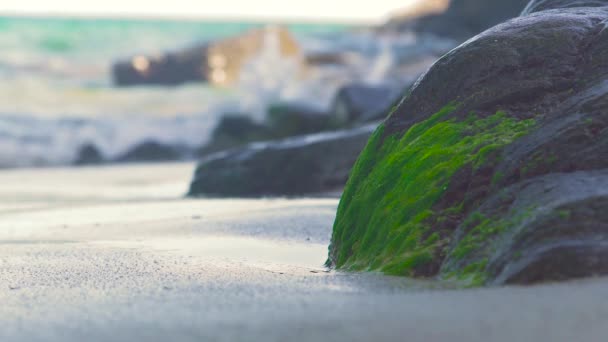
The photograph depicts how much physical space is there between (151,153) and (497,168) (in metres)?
11.2

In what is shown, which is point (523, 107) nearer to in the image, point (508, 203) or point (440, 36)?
point (508, 203)

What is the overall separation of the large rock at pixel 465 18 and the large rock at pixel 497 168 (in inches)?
1150

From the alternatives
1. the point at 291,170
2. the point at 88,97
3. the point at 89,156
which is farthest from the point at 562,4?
the point at 88,97

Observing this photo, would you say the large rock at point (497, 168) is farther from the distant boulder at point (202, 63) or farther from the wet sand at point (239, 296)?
the distant boulder at point (202, 63)

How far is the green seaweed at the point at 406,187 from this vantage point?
3.21 metres

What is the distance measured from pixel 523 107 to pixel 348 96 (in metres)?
8.94

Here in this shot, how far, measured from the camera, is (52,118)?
16.4m

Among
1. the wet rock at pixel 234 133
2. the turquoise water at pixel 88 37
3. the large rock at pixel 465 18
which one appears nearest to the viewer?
the wet rock at pixel 234 133

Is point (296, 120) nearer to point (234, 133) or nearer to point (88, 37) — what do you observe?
point (234, 133)

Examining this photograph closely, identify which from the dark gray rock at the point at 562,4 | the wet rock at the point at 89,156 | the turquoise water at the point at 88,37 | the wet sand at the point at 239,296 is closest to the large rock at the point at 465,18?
the turquoise water at the point at 88,37

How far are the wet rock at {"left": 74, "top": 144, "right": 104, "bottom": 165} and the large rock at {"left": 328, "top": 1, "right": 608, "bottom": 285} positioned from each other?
34.0 ft

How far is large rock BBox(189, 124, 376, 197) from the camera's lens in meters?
8.12

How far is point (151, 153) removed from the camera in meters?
13.9

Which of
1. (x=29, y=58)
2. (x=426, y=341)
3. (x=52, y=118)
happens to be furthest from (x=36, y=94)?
(x=426, y=341)
